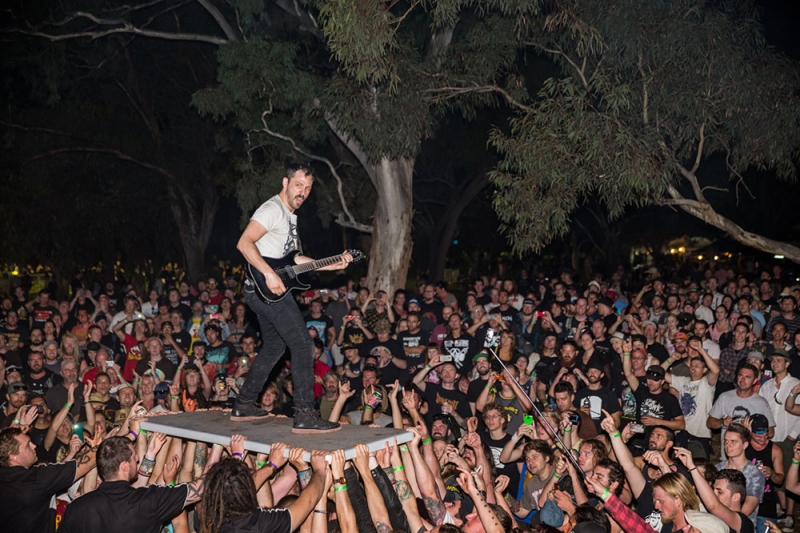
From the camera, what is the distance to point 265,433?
5.55 meters

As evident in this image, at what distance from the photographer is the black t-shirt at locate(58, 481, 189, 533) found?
4.39 metres

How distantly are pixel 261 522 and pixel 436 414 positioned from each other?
13.0 ft

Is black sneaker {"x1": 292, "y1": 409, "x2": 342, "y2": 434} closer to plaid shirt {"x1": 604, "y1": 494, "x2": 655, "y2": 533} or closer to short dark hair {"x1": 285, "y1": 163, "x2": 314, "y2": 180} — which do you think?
short dark hair {"x1": 285, "y1": 163, "x2": 314, "y2": 180}

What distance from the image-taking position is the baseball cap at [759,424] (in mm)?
6945

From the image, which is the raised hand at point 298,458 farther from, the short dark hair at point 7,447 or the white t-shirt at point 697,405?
the white t-shirt at point 697,405

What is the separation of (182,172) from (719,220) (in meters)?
17.8

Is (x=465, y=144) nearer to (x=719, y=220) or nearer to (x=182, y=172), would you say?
(x=182, y=172)

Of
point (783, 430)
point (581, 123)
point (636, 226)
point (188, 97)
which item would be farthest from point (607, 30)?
point (636, 226)

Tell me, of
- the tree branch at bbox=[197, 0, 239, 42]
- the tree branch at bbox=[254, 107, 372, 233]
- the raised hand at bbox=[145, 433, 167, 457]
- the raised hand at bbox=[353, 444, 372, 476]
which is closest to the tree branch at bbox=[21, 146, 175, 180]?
the tree branch at bbox=[197, 0, 239, 42]

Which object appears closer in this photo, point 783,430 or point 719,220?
point 783,430

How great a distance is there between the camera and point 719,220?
10867 millimetres

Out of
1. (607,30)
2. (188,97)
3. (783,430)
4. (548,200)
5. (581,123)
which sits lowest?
(783,430)

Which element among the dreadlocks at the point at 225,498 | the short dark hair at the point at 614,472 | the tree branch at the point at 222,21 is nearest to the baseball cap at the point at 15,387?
the dreadlocks at the point at 225,498

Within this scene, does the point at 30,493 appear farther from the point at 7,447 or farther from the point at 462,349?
the point at 462,349
